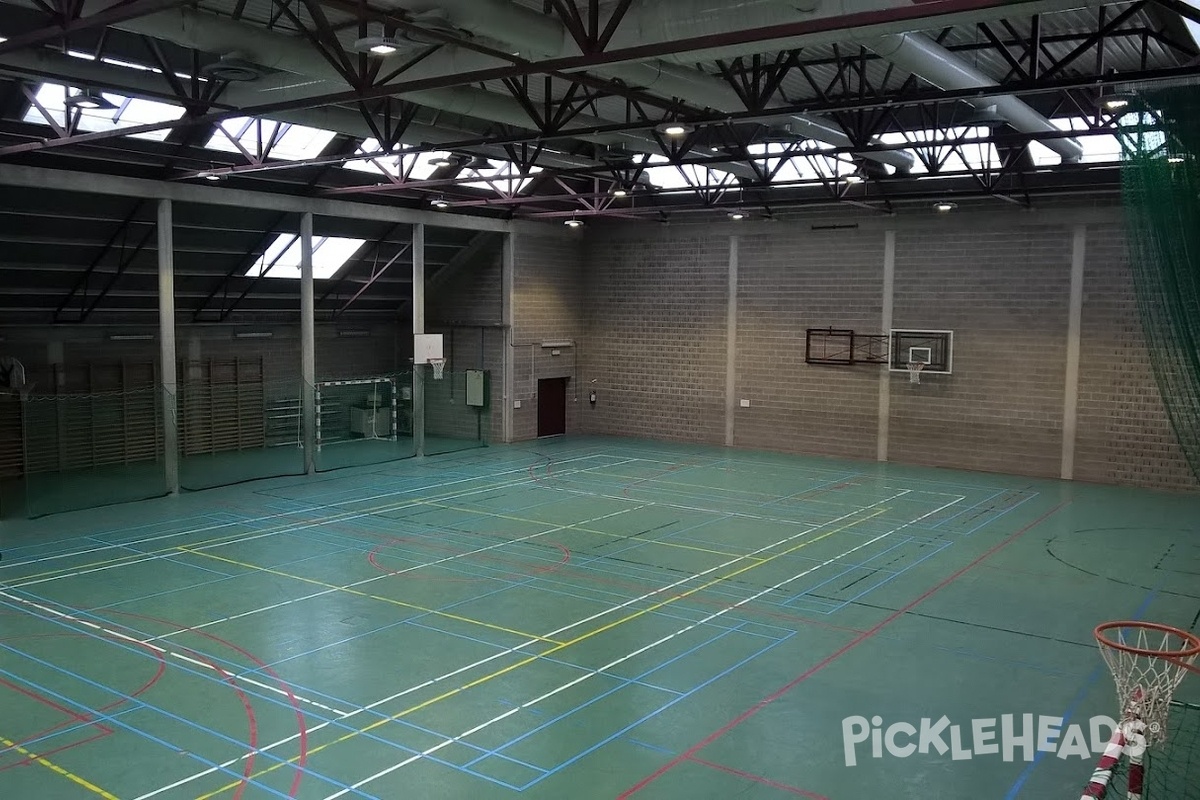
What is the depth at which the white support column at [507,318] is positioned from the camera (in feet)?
102

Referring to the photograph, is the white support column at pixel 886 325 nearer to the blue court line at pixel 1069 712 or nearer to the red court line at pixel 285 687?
the blue court line at pixel 1069 712

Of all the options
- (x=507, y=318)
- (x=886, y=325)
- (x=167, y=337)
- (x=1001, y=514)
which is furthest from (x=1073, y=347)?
(x=167, y=337)

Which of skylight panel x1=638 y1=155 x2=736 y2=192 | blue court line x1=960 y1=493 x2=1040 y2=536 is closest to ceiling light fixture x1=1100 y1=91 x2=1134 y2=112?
blue court line x1=960 y1=493 x2=1040 y2=536

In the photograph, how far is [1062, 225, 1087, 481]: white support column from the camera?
25.0m

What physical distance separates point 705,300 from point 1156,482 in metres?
13.8

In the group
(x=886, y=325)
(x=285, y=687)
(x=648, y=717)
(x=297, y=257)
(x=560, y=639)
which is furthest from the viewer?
(x=886, y=325)

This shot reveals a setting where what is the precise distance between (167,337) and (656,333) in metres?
15.7

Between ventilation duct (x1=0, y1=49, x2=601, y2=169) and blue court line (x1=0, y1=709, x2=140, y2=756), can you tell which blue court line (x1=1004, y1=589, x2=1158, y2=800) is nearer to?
blue court line (x1=0, y1=709, x2=140, y2=756)

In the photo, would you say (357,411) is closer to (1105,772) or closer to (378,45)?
(378,45)

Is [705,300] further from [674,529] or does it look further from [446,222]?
[674,529]

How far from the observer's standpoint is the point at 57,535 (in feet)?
59.5

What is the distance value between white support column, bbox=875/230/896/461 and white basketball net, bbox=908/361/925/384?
71 cm

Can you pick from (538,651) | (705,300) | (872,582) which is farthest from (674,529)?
(705,300)

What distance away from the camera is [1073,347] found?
25.2 m
